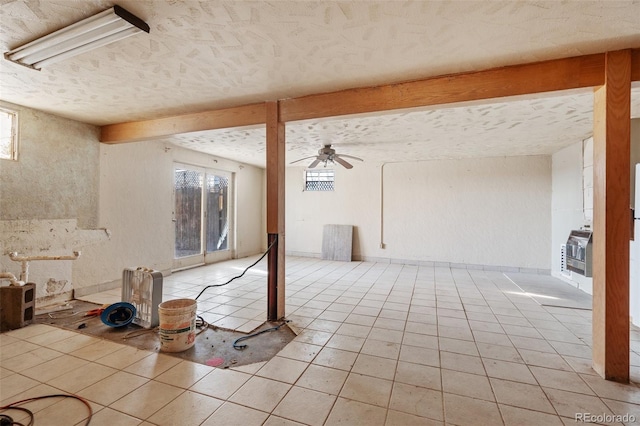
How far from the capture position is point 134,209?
4.79m

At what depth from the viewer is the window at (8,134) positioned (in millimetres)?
3330

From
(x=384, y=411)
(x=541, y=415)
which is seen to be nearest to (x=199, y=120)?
(x=384, y=411)

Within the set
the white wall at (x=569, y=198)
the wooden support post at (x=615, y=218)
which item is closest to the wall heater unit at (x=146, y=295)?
the wooden support post at (x=615, y=218)

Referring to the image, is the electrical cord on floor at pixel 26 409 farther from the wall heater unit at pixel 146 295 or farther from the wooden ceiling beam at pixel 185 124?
the wooden ceiling beam at pixel 185 124

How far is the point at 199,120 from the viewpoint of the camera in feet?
11.8

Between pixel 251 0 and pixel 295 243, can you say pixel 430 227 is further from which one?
pixel 251 0

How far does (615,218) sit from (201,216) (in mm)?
6478

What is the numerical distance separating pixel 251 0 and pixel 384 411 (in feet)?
8.86

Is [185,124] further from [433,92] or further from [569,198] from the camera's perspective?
[569,198]

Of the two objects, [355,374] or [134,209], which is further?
[134,209]

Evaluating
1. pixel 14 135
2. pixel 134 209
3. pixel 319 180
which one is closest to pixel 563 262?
pixel 319 180

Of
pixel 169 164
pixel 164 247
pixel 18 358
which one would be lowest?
pixel 18 358

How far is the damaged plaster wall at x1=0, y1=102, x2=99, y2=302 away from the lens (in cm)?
338

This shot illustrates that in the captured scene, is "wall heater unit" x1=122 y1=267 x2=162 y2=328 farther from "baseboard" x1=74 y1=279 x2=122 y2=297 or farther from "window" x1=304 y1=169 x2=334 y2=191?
"window" x1=304 y1=169 x2=334 y2=191
